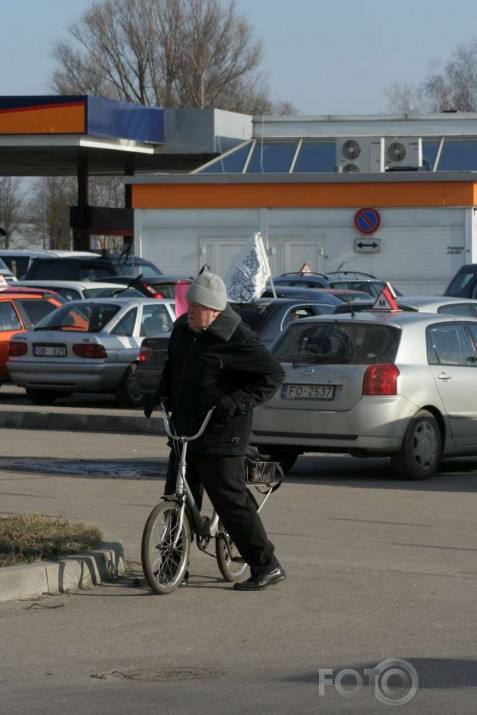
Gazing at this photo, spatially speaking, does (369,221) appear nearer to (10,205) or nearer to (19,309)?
(19,309)

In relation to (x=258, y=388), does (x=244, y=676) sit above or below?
below

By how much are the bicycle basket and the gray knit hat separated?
3.21 feet

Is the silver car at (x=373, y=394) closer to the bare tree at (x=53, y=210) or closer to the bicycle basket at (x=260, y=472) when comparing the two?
the bicycle basket at (x=260, y=472)

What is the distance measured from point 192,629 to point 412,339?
6219mm

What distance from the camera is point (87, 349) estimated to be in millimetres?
19688

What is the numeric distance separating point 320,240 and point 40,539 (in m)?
30.6

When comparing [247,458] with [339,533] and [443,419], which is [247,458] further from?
[443,419]

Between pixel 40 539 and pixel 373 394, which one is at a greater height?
pixel 373 394

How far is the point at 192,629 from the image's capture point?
23.9 feet

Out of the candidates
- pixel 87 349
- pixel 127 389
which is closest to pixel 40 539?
pixel 127 389

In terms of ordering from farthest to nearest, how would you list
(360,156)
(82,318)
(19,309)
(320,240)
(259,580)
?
(360,156)
(320,240)
(19,309)
(82,318)
(259,580)

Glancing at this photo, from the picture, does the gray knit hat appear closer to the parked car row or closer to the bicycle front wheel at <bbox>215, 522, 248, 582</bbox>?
the bicycle front wheel at <bbox>215, 522, 248, 582</bbox>

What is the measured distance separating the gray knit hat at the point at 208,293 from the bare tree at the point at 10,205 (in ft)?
276

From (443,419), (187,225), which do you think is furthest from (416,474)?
(187,225)
